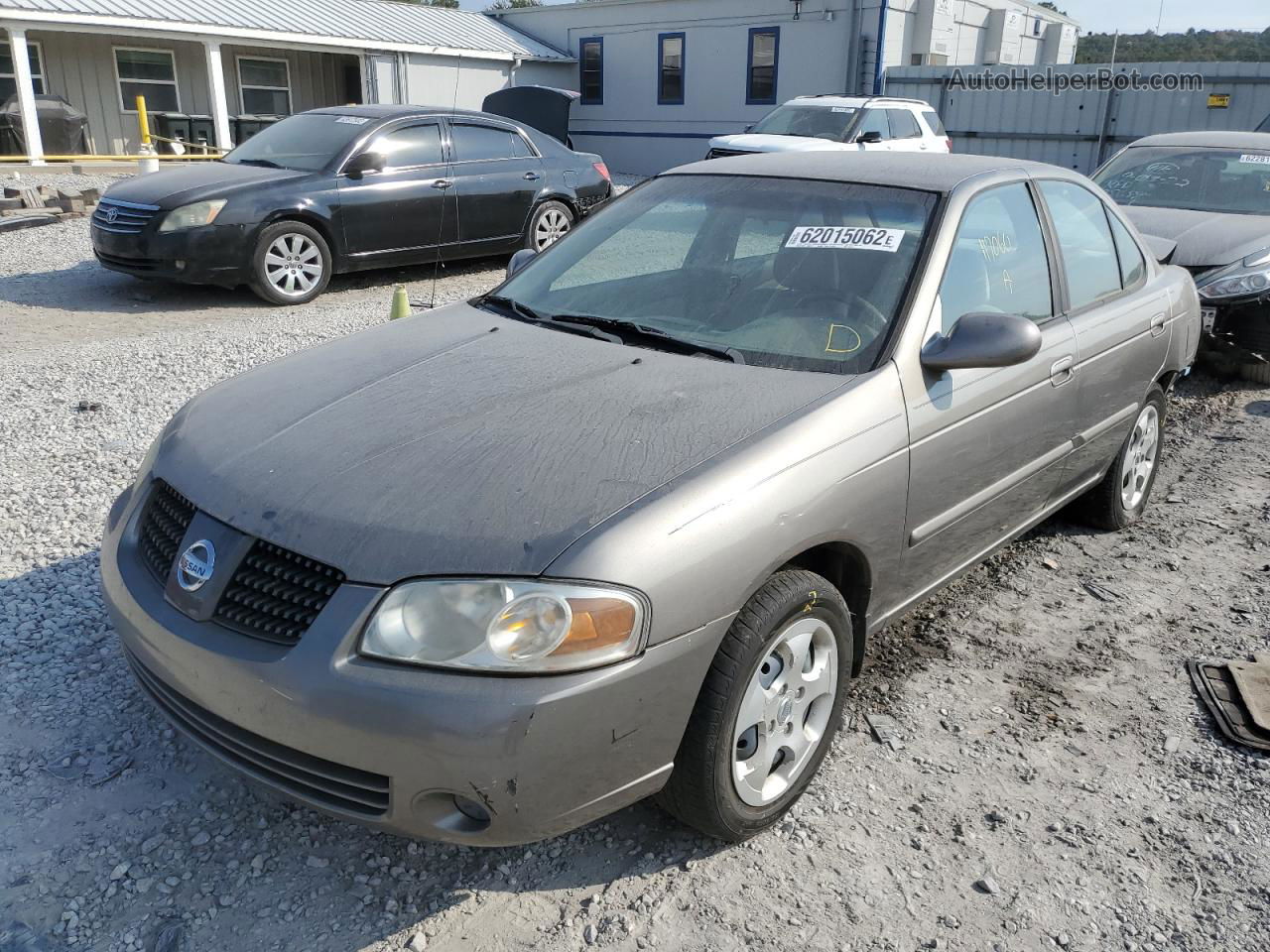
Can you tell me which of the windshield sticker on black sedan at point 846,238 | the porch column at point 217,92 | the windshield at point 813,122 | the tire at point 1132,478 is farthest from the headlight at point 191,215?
the porch column at point 217,92

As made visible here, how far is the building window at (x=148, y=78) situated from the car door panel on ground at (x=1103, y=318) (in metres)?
21.6

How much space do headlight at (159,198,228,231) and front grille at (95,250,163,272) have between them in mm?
324

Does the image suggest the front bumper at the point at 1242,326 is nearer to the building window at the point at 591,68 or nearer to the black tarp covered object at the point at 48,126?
the black tarp covered object at the point at 48,126

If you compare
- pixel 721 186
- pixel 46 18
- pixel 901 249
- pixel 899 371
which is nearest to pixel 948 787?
pixel 899 371

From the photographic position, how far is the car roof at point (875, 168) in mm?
3516

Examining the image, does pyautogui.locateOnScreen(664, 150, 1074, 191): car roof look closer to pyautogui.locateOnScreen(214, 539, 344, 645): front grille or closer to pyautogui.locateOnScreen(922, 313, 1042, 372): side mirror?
pyautogui.locateOnScreen(922, 313, 1042, 372): side mirror

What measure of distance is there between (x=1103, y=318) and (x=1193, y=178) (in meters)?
5.32

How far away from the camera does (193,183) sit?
8633 mm

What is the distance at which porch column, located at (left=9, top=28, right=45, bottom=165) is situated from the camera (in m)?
17.4

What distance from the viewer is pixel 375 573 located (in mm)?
2207

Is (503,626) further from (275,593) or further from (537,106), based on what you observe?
(537,106)

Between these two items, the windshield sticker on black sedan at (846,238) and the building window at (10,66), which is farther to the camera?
the building window at (10,66)

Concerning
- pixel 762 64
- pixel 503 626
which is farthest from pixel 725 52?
pixel 503 626

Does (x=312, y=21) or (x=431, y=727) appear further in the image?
(x=312, y=21)
